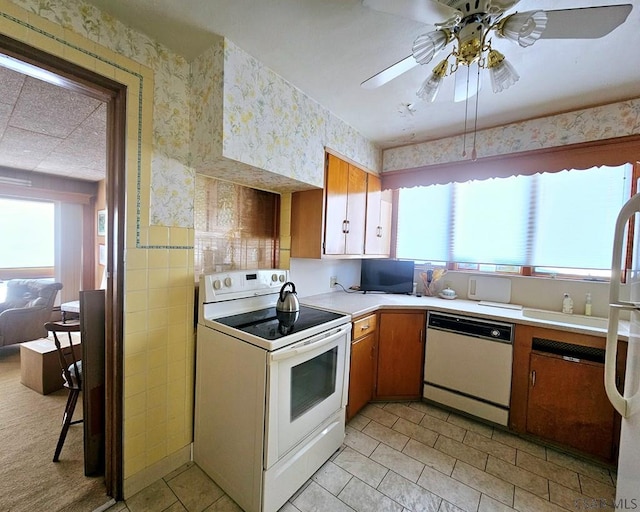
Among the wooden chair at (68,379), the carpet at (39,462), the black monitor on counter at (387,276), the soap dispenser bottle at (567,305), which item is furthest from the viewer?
the black monitor on counter at (387,276)

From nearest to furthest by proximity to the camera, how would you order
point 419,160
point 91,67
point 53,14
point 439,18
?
point 439,18
point 53,14
point 91,67
point 419,160

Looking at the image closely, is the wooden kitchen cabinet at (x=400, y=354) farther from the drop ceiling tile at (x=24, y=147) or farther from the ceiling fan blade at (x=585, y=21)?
the drop ceiling tile at (x=24, y=147)

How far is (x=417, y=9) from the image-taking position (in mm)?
950

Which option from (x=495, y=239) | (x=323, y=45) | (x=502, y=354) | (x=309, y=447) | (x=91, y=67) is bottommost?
(x=309, y=447)

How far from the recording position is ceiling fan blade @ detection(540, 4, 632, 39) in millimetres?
875

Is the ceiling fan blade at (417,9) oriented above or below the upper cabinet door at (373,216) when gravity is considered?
above

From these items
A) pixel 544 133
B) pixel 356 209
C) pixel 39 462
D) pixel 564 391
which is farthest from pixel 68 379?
A: pixel 544 133

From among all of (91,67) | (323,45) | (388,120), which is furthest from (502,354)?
(91,67)

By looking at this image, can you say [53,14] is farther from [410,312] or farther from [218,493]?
[410,312]

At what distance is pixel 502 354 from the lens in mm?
2006

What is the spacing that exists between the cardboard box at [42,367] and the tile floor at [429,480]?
1773mm

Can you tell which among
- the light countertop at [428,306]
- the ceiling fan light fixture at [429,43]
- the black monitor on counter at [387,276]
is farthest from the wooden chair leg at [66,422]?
the ceiling fan light fixture at [429,43]

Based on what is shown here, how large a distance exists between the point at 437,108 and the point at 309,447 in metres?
2.48

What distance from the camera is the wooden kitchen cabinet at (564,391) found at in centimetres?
170
